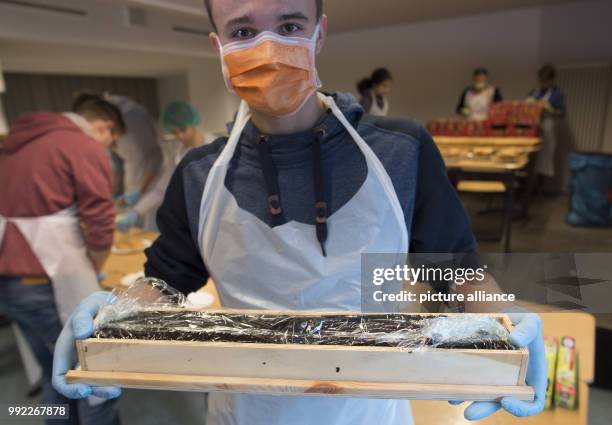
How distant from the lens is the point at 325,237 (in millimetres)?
729

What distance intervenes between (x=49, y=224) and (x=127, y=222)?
0.93 metres

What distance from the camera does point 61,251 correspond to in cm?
153

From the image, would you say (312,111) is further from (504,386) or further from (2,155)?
(2,155)

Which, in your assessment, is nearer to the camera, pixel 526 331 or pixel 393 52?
pixel 526 331

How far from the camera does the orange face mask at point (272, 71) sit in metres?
0.70

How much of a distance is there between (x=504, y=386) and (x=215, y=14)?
78cm

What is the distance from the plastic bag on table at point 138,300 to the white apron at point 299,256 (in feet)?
0.33

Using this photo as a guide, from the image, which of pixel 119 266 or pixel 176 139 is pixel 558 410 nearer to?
pixel 119 266

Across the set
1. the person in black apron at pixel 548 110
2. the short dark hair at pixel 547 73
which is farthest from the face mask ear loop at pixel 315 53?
the short dark hair at pixel 547 73

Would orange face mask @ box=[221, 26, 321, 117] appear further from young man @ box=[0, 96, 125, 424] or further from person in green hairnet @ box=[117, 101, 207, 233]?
person in green hairnet @ box=[117, 101, 207, 233]

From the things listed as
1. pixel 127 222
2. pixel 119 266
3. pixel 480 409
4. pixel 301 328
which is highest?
pixel 301 328

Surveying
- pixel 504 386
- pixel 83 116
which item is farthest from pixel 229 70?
pixel 83 116

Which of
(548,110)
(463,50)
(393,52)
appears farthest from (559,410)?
(393,52)

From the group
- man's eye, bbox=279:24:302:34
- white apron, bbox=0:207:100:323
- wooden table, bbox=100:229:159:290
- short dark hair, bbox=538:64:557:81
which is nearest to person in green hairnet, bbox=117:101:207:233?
wooden table, bbox=100:229:159:290
